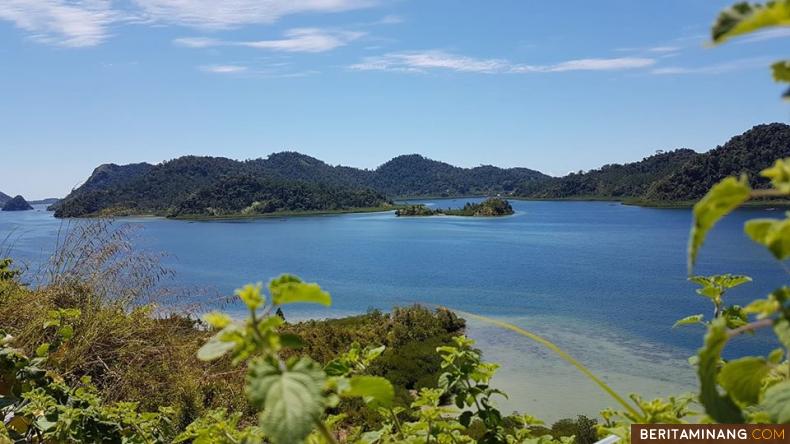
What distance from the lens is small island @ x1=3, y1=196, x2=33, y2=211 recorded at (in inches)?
5256

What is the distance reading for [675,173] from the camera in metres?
88.6

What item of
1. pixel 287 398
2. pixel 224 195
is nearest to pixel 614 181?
pixel 224 195

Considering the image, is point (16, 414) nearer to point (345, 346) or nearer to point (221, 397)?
point (221, 397)

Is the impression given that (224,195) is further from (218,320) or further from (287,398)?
(287,398)

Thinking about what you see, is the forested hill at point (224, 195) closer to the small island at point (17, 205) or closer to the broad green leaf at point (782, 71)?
the small island at point (17, 205)

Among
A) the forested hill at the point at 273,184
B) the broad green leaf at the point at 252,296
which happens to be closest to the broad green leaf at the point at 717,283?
the broad green leaf at the point at 252,296

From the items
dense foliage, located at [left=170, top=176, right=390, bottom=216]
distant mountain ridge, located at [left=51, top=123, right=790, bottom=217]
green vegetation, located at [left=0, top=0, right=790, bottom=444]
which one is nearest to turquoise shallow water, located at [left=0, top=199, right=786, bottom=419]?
green vegetation, located at [left=0, top=0, right=790, bottom=444]

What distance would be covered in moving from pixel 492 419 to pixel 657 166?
128m

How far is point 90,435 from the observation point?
150 centimetres

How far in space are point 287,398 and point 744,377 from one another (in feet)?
1.54

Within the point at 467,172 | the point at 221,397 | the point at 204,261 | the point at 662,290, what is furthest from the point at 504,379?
the point at 467,172

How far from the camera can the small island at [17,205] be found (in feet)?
438

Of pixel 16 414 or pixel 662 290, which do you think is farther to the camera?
pixel 662 290

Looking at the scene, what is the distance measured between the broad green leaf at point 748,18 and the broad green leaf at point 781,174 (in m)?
0.11
